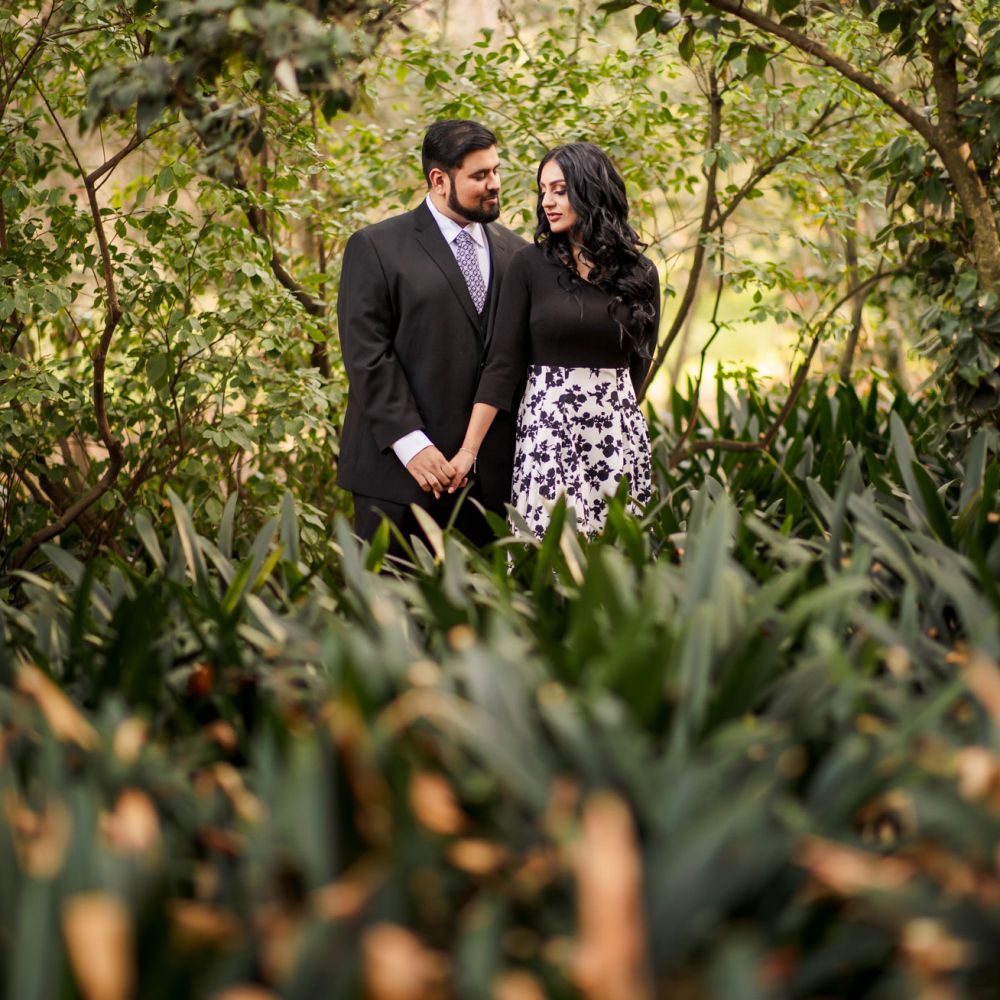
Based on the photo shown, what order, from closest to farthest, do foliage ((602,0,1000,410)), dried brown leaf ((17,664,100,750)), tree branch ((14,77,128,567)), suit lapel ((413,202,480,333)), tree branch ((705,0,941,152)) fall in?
dried brown leaf ((17,664,100,750)), tree branch ((705,0,941,152)), foliage ((602,0,1000,410)), tree branch ((14,77,128,567)), suit lapel ((413,202,480,333))

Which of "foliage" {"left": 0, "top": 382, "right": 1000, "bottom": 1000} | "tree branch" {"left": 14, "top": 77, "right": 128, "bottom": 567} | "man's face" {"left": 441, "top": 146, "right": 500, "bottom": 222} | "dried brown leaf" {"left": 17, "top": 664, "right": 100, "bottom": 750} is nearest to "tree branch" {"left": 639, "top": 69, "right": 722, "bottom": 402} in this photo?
"man's face" {"left": 441, "top": 146, "right": 500, "bottom": 222}

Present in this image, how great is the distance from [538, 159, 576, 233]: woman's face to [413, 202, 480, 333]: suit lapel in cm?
33

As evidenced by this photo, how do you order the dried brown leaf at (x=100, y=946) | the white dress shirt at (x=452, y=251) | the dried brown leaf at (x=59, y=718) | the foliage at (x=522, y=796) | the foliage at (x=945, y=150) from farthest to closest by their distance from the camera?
the white dress shirt at (x=452, y=251), the foliage at (x=945, y=150), the dried brown leaf at (x=59, y=718), the foliage at (x=522, y=796), the dried brown leaf at (x=100, y=946)

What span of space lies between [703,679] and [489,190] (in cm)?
238

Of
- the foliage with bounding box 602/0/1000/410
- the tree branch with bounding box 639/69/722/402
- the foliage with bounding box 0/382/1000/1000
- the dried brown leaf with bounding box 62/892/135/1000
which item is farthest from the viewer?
the tree branch with bounding box 639/69/722/402

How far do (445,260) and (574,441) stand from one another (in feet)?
2.21

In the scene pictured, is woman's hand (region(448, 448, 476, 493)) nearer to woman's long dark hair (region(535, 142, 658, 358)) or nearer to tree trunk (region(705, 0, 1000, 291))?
woman's long dark hair (region(535, 142, 658, 358))

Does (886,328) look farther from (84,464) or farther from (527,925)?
(527,925)

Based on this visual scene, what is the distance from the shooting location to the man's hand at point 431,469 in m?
3.64

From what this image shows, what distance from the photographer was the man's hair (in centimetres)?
365

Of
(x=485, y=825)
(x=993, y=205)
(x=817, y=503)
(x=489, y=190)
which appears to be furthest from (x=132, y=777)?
(x=993, y=205)

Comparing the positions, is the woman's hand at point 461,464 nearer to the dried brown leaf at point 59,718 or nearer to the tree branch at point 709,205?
the tree branch at point 709,205

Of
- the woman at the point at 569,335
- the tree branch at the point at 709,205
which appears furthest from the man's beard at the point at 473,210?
the tree branch at the point at 709,205

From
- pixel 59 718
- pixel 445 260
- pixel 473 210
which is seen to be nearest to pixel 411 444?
pixel 445 260
